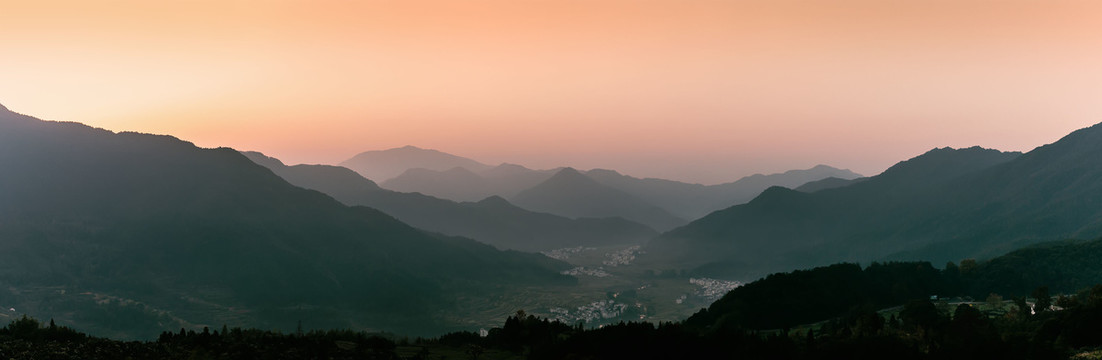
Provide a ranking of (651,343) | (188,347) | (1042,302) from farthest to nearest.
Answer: (1042,302), (651,343), (188,347)

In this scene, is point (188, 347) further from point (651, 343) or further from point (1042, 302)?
point (1042, 302)

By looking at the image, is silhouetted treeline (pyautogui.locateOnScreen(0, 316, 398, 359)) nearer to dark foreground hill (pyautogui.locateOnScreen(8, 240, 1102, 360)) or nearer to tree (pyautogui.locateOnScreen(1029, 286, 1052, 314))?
dark foreground hill (pyautogui.locateOnScreen(8, 240, 1102, 360))

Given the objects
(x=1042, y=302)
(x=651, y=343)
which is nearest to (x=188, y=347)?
(x=651, y=343)

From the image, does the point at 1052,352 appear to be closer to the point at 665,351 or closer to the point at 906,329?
the point at 906,329

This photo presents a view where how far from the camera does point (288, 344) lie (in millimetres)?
87688

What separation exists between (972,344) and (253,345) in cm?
8765

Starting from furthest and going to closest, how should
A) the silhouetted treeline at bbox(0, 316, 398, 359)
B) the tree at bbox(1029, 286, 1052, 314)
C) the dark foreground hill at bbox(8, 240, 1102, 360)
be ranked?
the tree at bbox(1029, 286, 1052, 314)
the dark foreground hill at bbox(8, 240, 1102, 360)
the silhouetted treeline at bbox(0, 316, 398, 359)

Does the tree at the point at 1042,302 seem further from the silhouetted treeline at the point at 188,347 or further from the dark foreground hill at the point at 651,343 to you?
the silhouetted treeline at the point at 188,347

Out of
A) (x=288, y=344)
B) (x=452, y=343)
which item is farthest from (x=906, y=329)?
(x=288, y=344)

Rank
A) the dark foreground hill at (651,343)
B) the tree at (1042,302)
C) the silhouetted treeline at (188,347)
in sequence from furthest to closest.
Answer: the tree at (1042,302) < the dark foreground hill at (651,343) < the silhouetted treeline at (188,347)

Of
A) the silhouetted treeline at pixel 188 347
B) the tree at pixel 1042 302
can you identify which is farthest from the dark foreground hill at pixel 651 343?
→ the tree at pixel 1042 302

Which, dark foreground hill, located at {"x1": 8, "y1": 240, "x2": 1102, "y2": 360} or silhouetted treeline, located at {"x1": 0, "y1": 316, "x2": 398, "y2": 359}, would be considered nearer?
silhouetted treeline, located at {"x1": 0, "y1": 316, "x2": 398, "y2": 359}

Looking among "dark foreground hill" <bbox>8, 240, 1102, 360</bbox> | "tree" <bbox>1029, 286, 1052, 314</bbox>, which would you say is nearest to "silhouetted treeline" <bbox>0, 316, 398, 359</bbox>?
"dark foreground hill" <bbox>8, 240, 1102, 360</bbox>

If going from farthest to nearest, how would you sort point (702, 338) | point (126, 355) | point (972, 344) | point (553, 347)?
point (702, 338) < point (553, 347) < point (972, 344) < point (126, 355)
